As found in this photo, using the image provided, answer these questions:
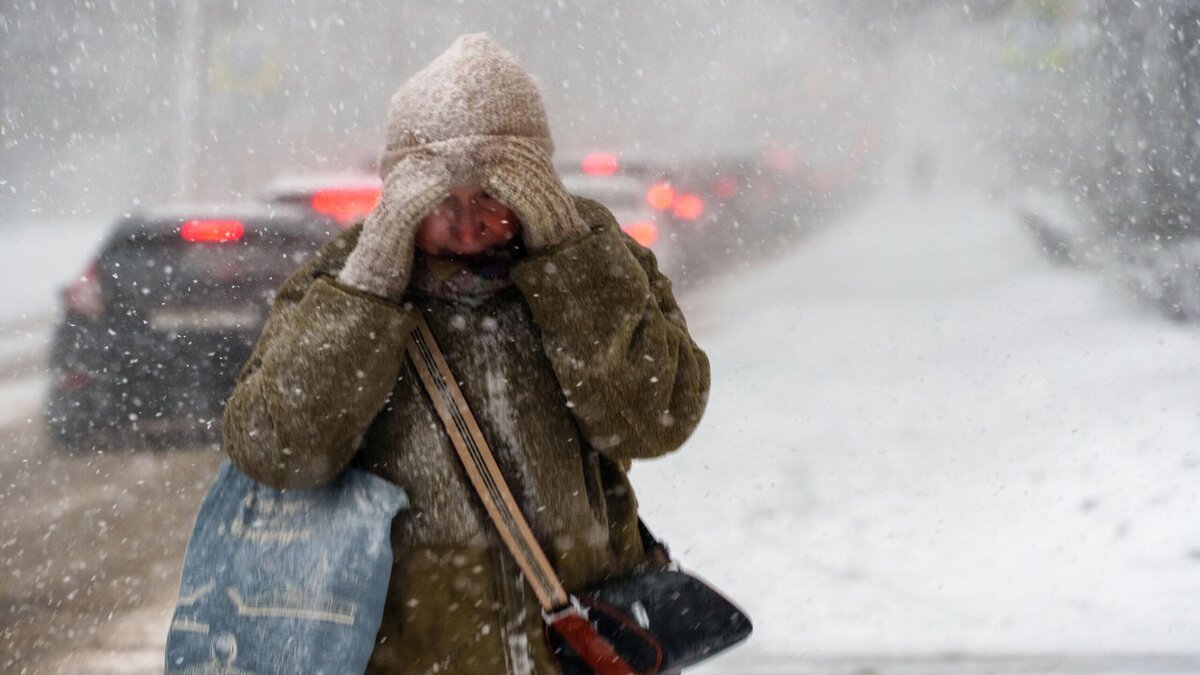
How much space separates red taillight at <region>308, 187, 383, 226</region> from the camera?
→ 441cm

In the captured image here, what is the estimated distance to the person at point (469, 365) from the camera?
61.0 inches

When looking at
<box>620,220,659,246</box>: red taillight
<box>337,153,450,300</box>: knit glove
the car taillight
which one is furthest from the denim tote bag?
<box>620,220,659,246</box>: red taillight

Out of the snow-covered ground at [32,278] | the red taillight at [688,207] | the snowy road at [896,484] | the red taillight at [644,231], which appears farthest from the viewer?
the snow-covered ground at [32,278]

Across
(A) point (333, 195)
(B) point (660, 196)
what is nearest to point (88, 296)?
Result: (A) point (333, 195)

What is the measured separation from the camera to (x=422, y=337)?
1.61m

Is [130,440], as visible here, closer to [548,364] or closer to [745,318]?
[745,318]

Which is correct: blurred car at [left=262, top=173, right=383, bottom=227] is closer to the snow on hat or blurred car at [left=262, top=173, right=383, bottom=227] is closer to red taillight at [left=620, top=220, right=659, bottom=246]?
red taillight at [left=620, top=220, right=659, bottom=246]

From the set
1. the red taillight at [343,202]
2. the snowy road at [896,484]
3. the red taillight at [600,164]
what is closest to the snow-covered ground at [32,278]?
the snowy road at [896,484]

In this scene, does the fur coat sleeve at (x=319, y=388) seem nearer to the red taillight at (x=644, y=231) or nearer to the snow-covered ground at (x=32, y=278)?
the red taillight at (x=644, y=231)

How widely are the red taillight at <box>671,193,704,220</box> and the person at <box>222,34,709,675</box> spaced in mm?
3845

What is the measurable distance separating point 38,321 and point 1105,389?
21.9 ft

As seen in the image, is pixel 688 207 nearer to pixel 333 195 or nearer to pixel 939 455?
pixel 939 455

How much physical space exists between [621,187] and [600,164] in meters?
0.14

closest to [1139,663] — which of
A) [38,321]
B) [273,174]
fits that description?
[273,174]
